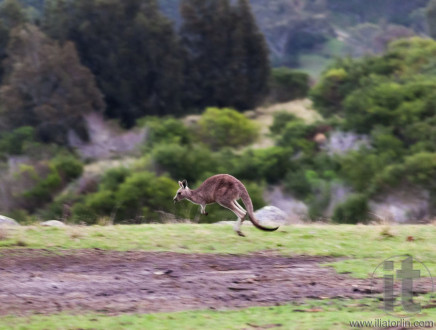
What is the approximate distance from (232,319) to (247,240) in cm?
387

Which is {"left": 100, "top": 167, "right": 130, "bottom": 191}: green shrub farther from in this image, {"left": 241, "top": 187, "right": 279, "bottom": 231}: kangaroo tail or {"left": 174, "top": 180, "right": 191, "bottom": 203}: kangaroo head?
{"left": 241, "top": 187, "right": 279, "bottom": 231}: kangaroo tail

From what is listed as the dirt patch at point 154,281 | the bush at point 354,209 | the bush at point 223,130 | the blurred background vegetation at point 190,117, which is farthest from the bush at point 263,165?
the dirt patch at point 154,281

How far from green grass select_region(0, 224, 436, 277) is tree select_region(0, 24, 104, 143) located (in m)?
33.5

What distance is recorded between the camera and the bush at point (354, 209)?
26.1 m

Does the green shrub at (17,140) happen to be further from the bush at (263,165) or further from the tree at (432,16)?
the tree at (432,16)

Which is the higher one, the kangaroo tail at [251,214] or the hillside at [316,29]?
the hillside at [316,29]

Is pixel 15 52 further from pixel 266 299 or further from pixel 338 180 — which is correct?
pixel 266 299

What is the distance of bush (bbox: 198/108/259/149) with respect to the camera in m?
42.8

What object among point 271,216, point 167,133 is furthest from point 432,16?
point 271,216

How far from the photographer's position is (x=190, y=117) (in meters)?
48.9

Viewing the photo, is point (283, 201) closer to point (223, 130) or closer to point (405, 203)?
point (405, 203)

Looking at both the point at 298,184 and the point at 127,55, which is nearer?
the point at 298,184

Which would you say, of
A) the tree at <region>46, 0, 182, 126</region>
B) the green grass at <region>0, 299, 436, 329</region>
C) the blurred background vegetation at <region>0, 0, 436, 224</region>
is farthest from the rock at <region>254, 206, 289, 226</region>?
the tree at <region>46, 0, 182, 126</region>

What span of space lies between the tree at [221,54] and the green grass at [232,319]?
1722 inches
